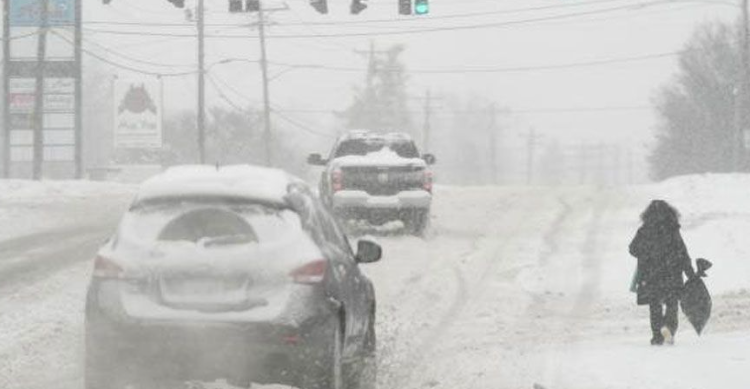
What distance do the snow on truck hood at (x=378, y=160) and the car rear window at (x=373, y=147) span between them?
0.42 metres

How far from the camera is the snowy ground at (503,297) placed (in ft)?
30.8

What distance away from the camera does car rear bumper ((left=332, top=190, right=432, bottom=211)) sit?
20344 mm

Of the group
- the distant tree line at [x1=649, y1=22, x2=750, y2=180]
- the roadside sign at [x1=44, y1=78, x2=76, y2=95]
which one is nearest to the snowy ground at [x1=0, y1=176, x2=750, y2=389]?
the roadside sign at [x1=44, y1=78, x2=76, y2=95]

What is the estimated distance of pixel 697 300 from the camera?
10688 millimetres

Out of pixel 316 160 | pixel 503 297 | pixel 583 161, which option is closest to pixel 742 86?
pixel 316 160

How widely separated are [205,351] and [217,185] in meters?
1.13

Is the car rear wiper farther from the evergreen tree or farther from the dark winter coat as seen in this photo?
the evergreen tree

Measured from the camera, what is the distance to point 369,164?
20.6m

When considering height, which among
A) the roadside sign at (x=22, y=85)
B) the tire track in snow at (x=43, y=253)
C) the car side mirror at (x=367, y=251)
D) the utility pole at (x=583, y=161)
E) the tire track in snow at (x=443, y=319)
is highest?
the roadside sign at (x=22, y=85)

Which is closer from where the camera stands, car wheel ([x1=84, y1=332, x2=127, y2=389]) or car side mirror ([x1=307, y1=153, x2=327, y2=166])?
car wheel ([x1=84, y1=332, x2=127, y2=389])

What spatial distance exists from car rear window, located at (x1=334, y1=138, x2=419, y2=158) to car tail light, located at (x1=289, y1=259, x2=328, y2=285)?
14449 millimetres

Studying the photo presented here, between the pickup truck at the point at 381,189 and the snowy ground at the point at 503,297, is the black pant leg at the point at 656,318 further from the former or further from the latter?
the pickup truck at the point at 381,189

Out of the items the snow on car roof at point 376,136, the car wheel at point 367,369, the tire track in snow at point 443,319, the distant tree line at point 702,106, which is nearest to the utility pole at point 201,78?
the snow on car roof at point 376,136

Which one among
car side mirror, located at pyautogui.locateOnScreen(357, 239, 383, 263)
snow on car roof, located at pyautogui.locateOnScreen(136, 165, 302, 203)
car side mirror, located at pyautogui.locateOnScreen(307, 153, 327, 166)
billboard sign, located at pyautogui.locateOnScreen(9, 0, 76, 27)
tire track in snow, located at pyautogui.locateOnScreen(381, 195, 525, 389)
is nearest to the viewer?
snow on car roof, located at pyautogui.locateOnScreen(136, 165, 302, 203)
